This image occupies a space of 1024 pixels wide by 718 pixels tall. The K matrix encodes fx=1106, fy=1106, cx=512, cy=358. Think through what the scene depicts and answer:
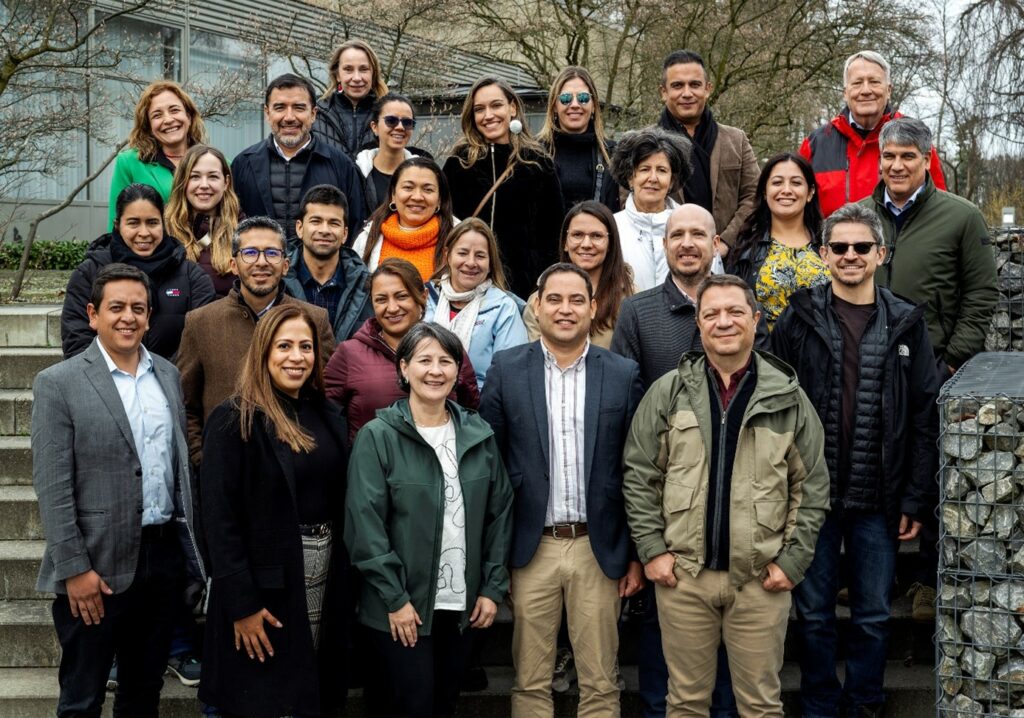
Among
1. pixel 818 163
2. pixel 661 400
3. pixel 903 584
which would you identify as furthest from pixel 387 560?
pixel 818 163

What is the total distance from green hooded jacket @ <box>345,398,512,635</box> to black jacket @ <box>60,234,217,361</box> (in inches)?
54.1

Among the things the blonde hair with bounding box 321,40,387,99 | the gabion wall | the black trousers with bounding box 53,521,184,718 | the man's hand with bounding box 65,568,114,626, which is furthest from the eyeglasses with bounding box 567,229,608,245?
the gabion wall

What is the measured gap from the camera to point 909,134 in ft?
17.9

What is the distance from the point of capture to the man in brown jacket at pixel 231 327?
5012 millimetres

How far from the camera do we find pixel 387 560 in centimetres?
433

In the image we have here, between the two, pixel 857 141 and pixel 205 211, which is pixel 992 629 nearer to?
pixel 857 141

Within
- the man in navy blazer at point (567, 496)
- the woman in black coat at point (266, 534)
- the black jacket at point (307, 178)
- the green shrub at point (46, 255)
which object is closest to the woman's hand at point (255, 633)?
the woman in black coat at point (266, 534)

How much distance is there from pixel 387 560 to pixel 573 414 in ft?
3.32

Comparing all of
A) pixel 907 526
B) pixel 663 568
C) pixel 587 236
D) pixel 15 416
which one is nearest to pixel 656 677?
pixel 663 568

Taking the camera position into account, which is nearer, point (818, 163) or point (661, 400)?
point (661, 400)

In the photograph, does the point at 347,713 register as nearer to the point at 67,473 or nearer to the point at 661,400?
the point at 67,473

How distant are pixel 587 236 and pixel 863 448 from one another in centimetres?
161

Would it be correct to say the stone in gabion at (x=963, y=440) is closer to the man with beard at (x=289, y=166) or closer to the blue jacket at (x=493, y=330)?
the blue jacket at (x=493, y=330)

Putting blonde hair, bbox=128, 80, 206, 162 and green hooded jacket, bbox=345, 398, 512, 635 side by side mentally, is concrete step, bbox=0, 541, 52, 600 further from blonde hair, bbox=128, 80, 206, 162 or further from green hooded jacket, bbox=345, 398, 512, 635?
green hooded jacket, bbox=345, 398, 512, 635
